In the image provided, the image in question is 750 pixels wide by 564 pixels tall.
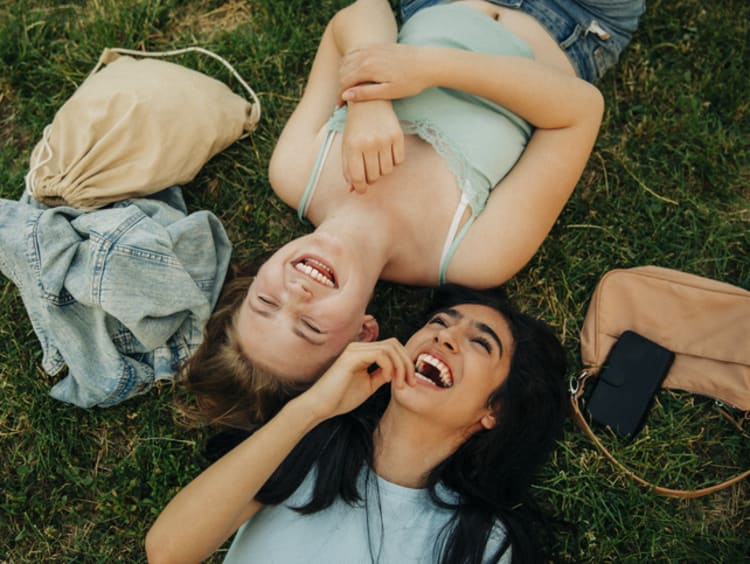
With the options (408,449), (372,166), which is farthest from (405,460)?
(372,166)

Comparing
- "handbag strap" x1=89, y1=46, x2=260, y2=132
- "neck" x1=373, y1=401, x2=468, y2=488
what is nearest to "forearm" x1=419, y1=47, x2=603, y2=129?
"handbag strap" x1=89, y1=46, x2=260, y2=132

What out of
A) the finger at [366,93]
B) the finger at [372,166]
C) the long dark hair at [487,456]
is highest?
the finger at [366,93]

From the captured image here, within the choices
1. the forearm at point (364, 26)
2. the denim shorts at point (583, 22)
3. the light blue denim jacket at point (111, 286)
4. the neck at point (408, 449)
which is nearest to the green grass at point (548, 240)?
the light blue denim jacket at point (111, 286)

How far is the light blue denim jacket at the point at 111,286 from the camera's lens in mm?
3100

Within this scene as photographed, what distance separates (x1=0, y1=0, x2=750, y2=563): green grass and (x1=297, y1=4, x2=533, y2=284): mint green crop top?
2.24ft

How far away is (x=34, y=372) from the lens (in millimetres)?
3551

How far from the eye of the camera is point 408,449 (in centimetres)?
306

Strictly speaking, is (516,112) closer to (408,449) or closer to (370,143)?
(370,143)

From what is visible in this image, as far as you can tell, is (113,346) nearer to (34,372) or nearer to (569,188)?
(34,372)

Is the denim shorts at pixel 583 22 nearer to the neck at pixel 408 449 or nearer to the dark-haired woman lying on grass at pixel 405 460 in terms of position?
the dark-haired woman lying on grass at pixel 405 460

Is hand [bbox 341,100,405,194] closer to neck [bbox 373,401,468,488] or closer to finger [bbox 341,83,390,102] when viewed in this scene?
finger [bbox 341,83,390,102]

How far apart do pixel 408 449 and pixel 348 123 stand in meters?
1.48

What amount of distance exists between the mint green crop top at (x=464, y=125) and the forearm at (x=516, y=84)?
0.12 m

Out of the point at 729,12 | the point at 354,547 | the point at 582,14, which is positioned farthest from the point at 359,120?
the point at 729,12
